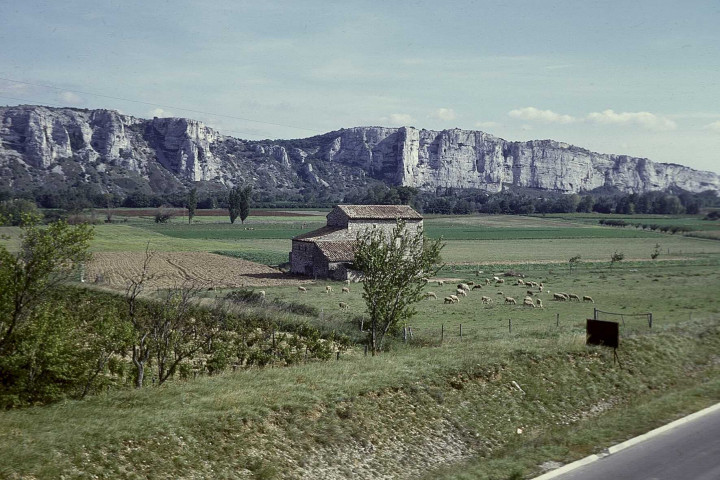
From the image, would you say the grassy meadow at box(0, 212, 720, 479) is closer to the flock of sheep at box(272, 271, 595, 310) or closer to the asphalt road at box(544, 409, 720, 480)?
the asphalt road at box(544, 409, 720, 480)

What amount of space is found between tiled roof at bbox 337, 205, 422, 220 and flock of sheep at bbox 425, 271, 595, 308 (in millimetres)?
13177

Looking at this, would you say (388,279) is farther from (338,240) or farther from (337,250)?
(338,240)

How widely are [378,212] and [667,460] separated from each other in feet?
203

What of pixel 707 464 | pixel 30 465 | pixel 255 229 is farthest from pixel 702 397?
pixel 255 229

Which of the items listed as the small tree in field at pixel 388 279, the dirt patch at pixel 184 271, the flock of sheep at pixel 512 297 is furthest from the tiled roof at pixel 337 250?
the small tree in field at pixel 388 279

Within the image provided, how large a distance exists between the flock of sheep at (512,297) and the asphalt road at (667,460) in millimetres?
28122

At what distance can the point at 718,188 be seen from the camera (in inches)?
2640

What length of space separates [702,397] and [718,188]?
168ft

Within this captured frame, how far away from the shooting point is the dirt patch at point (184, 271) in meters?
61.5

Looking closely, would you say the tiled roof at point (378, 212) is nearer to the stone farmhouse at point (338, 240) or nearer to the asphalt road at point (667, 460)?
the stone farmhouse at point (338, 240)

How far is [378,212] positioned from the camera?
77.8 m

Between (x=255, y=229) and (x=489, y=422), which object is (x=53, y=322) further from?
(x=255, y=229)

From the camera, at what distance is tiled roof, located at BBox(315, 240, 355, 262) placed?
67.2 metres

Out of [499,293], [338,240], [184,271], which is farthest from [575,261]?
[184,271]
